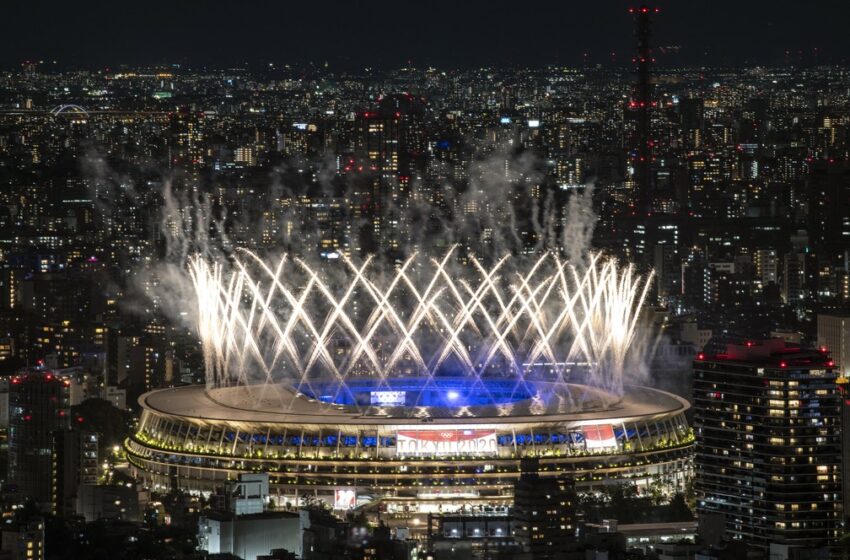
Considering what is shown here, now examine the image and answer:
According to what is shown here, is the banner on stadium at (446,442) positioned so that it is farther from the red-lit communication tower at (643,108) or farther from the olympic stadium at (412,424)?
the red-lit communication tower at (643,108)

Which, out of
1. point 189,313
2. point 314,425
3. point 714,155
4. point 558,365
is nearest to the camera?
point 314,425

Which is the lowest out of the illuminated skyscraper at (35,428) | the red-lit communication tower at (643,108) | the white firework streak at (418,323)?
the illuminated skyscraper at (35,428)

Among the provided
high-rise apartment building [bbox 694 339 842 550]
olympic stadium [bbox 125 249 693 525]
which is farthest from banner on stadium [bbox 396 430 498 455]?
high-rise apartment building [bbox 694 339 842 550]

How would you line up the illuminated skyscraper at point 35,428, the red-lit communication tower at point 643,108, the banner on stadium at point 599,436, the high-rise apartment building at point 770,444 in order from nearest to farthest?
the high-rise apartment building at point 770,444
the banner on stadium at point 599,436
the illuminated skyscraper at point 35,428
the red-lit communication tower at point 643,108

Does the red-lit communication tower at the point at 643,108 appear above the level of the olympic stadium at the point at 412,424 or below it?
above

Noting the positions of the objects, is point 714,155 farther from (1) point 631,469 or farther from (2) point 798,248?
(1) point 631,469

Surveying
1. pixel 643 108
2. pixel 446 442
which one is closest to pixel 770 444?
pixel 446 442

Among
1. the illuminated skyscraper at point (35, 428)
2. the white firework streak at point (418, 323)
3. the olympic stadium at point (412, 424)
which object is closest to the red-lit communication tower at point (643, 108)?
the white firework streak at point (418, 323)

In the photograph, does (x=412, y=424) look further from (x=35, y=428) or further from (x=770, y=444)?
(x=35, y=428)

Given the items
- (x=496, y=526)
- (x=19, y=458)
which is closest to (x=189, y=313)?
(x=19, y=458)
